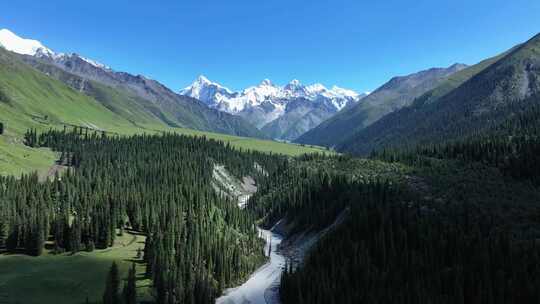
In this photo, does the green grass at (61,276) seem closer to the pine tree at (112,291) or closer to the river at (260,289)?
the pine tree at (112,291)

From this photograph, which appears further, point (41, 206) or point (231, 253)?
point (41, 206)

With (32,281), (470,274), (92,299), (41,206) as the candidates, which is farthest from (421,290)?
(41,206)

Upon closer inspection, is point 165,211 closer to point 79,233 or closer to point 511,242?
point 79,233

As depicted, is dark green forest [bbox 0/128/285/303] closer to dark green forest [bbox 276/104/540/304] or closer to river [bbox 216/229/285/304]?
river [bbox 216/229/285/304]

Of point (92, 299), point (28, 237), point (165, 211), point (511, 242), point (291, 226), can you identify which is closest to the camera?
point (92, 299)

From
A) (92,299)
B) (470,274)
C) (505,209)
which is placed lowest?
(92,299)

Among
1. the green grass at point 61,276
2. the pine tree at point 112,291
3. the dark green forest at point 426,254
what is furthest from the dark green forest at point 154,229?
the dark green forest at point 426,254
